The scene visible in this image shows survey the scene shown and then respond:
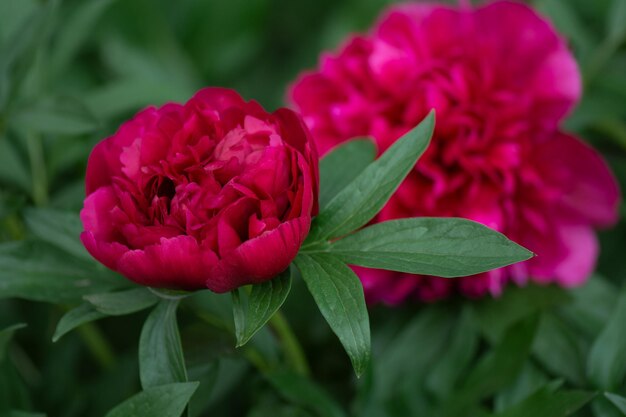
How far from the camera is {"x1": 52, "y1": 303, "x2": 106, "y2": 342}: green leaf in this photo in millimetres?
363

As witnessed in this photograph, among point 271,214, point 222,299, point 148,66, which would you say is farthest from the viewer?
point 148,66

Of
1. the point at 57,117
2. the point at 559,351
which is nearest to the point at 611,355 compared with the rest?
the point at 559,351

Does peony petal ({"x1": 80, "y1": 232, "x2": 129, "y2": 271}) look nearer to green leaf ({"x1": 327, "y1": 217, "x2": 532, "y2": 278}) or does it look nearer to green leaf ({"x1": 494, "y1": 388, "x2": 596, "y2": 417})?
green leaf ({"x1": 327, "y1": 217, "x2": 532, "y2": 278})

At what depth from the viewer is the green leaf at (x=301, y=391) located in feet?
1.50

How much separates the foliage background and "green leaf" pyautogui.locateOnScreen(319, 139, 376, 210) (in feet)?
0.36

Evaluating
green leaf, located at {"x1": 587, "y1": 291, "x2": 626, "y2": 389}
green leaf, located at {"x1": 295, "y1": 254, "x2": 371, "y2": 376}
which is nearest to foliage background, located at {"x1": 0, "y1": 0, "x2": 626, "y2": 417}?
green leaf, located at {"x1": 587, "y1": 291, "x2": 626, "y2": 389}

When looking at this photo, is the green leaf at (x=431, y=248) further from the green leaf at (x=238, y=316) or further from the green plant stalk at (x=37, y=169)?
the green plant stalk at (x=37, y=169)

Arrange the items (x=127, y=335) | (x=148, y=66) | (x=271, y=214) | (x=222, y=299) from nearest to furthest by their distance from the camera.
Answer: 1. (x=271, y=214)
2. (x=222, y=299)
3. (x=127, y=335)
4. (x=148, y=66)

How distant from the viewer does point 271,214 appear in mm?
357

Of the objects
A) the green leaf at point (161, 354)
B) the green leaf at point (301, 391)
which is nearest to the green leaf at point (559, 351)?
the green leaf at point (301, 391)

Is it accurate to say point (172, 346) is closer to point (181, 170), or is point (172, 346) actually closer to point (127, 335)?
point (181, 170)

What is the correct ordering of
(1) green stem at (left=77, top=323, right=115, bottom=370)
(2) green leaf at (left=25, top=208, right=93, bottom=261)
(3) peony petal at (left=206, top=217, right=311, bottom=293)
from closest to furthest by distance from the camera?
(3) peony petal at (left=206, top=217, right=311, bottom=293), (2) green leaf at (left=25, top=208, right=93, bottom=261), (1) green stem at (left=77, top=323, right=115, bottom=370)

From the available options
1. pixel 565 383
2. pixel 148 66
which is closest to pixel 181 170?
pixel 565 383

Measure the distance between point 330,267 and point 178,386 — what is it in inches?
3.5
